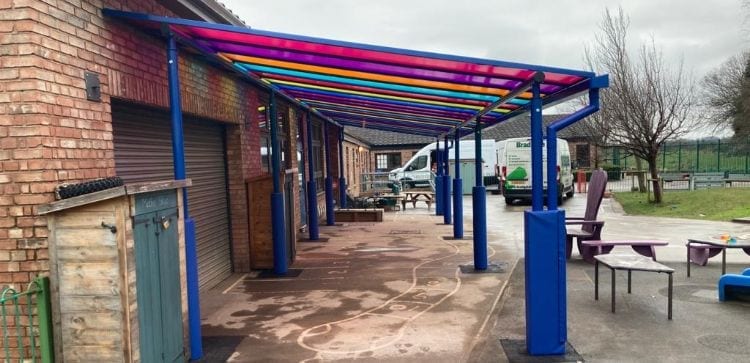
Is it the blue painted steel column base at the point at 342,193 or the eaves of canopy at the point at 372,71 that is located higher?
the eaves of canopy at the point at 372,71

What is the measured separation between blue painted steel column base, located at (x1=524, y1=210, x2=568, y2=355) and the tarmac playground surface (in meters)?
0.16

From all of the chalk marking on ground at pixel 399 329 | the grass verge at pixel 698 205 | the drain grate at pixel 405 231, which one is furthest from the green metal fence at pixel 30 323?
the grass verge at pixel 698 205

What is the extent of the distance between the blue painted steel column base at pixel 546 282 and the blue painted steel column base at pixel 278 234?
4.17 metres

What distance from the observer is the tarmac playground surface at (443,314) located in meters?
4.62

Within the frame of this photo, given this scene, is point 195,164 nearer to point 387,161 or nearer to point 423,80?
point 423,80

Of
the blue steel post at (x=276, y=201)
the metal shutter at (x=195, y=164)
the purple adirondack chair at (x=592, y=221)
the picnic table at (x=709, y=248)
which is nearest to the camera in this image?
the metal shutter at (x=195, y=164)

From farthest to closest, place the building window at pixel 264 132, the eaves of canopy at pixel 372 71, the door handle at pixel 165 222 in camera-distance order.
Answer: the building window at pixel 264 132, the eaves of canopy at pixel 372 71, the door handle at pixel 165 222

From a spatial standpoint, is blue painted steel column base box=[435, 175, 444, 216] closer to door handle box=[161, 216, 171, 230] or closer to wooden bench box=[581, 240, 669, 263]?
wooden bench box=[581, 240, 669, 263]

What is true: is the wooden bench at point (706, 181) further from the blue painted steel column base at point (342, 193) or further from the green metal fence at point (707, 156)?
the blue painted steel column base at point (342, 193)

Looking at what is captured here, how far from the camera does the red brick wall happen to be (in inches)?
129

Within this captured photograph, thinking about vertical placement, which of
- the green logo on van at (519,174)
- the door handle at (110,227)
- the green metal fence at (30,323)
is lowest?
the green metal fence at (30,323)

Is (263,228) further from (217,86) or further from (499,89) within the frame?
(499,89)

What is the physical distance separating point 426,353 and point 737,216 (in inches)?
493

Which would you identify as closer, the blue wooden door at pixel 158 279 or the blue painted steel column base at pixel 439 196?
the blue wooden door at pixel 158 279
